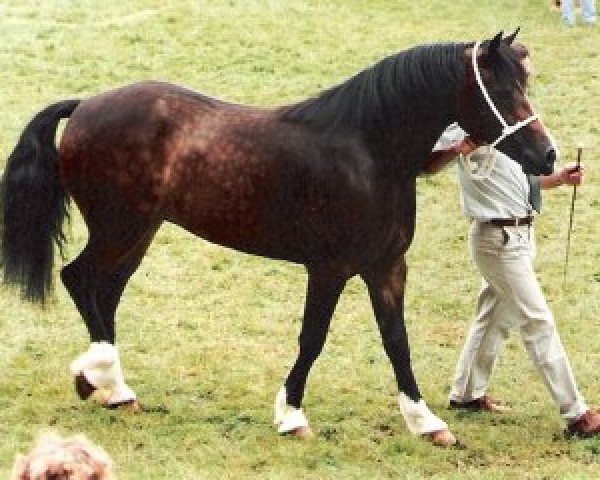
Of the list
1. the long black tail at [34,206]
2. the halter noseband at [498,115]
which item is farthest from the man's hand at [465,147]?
the long black tail at [34,206]

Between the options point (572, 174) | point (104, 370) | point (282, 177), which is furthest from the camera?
point (104, 370)

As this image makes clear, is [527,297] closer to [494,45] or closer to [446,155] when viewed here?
[446,155]

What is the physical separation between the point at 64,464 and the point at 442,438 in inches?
126

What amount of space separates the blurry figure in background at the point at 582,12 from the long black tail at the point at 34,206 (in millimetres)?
11584

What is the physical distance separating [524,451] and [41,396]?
266cm

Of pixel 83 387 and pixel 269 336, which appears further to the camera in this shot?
pixel 269 336

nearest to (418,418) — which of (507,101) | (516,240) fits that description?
(516,240)

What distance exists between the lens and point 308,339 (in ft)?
20.0

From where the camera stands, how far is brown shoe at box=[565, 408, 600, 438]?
241 inches

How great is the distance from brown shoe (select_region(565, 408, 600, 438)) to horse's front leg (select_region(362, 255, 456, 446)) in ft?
2.18

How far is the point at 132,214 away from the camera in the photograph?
20.5 feet

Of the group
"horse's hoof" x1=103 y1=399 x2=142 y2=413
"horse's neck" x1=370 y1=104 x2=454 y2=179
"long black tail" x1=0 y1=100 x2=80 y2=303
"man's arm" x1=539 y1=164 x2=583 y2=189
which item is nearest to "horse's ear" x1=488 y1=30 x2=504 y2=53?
"horse's neck" x1=370 y1=104 x2=454 y2=179

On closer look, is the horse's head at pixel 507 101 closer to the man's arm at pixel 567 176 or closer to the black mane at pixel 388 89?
the black mane at pixel 388 89

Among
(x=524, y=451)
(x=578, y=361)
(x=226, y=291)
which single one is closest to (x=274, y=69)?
(x=226, y=291)
